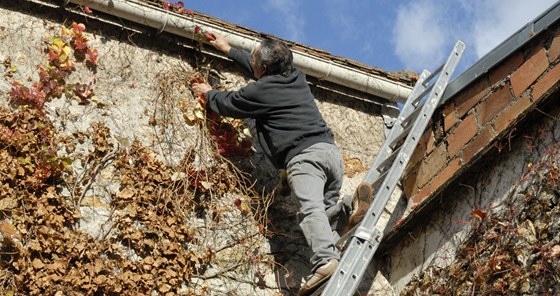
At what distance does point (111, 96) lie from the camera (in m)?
5.98

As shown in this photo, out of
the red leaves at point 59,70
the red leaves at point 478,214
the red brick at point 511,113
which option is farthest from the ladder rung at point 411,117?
the red leaves at point 59,70

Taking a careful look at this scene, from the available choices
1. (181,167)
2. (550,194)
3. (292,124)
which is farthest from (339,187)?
(550,194)

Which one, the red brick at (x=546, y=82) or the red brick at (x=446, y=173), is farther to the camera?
the red brick at (x=446, y=173)

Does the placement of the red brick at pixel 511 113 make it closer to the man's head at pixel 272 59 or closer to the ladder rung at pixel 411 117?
the ladder rung at pixel 411 117

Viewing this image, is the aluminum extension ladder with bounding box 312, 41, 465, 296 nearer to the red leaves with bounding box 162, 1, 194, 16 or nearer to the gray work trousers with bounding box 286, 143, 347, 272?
the gray work trousers with bounding box 286, 143, 347, 272

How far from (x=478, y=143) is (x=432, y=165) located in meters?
0.44

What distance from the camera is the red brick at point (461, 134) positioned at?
6.03m

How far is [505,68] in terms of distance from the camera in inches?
233

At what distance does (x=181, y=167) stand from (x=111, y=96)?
626mm

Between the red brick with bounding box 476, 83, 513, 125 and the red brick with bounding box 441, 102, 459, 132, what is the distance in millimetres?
224

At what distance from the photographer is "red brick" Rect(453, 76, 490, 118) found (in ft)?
19.8

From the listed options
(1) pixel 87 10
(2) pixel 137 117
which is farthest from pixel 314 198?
(1) pixel 87 10

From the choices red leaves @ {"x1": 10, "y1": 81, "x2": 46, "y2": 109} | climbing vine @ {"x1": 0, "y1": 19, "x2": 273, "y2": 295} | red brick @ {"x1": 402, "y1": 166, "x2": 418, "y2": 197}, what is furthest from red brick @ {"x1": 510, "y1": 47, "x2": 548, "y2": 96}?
red leaves @ {"x1": 10, "y1": 81, "x2": 46, "y2": 109}

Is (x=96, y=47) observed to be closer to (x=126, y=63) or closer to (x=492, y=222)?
(x=126, y=63)
